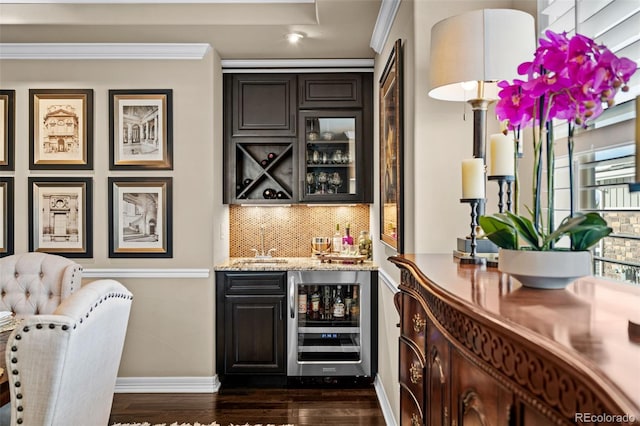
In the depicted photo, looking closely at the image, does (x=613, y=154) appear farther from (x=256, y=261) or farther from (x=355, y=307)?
(x=256, y=261)

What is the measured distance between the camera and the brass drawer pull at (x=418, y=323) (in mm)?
1264

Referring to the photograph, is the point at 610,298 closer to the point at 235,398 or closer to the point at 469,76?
the point at 469,76

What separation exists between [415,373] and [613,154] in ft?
3.19

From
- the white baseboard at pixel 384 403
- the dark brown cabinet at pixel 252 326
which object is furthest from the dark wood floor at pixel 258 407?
the dark brown cabinet at pixel 252 326

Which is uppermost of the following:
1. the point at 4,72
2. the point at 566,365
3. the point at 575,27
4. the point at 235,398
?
the point at 4,72

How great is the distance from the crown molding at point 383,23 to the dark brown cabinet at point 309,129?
565mm

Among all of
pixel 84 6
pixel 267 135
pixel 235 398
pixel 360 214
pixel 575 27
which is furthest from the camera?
pixel 360 214

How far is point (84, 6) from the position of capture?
10.1ft

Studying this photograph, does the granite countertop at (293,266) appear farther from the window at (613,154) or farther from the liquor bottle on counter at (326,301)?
the window at (613,154)

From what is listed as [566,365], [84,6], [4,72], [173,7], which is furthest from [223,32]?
[566,365]

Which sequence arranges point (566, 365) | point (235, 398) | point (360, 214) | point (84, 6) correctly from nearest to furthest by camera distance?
1. point (566, 365)
2. point (84, 6)
3. point (235, 398)
4. point (360, 214)

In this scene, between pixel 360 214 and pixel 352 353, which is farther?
pixel 360 214

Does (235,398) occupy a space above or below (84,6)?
below

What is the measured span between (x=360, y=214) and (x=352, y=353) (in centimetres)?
124
